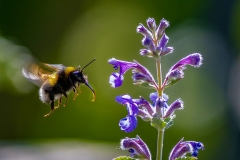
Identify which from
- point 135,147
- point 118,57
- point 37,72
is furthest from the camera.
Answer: point 118,57

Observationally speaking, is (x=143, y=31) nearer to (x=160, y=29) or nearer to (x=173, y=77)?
(x=160, y=29)

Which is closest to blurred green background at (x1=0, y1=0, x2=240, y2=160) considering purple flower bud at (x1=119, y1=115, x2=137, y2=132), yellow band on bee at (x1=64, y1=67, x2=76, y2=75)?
yellow band on bee at (x1=64, y1=67, x2=76, y2=75)

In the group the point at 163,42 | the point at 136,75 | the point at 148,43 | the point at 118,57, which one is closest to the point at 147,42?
the point at 148,43

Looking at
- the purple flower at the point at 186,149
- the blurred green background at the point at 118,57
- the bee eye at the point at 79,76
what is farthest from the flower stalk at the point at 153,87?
the blurred green background at the point at 118,57

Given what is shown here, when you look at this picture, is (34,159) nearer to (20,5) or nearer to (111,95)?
(111,95)

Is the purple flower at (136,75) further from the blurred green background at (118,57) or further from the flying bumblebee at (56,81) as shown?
the blurred green background at (118,57)
